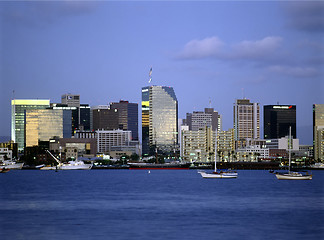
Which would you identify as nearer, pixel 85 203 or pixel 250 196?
pixel 85 203

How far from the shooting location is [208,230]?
56.6m

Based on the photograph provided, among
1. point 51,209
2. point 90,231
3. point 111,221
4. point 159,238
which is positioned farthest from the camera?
point 51,209

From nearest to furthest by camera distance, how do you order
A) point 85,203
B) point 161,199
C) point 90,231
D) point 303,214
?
point 90,231, point 303,214, point 85,203, point 161,199

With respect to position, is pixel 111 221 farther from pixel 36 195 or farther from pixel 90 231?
pixel 36 195

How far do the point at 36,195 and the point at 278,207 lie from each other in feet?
135

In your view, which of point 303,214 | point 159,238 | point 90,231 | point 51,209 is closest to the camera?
point 159,238

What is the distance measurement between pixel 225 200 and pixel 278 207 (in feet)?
40.5

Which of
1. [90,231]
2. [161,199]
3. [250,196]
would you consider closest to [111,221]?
[90,231]

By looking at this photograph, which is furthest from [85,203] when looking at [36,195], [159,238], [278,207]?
[159,238]

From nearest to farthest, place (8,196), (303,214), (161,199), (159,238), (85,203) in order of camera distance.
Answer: (159,238), (303,214), (85,203), (161,199), (8,196)

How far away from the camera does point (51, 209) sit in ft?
243

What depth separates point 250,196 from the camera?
94.4 metres

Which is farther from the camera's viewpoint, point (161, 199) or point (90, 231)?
point (161, 199)

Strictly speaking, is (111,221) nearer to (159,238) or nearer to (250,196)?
(159,238)
